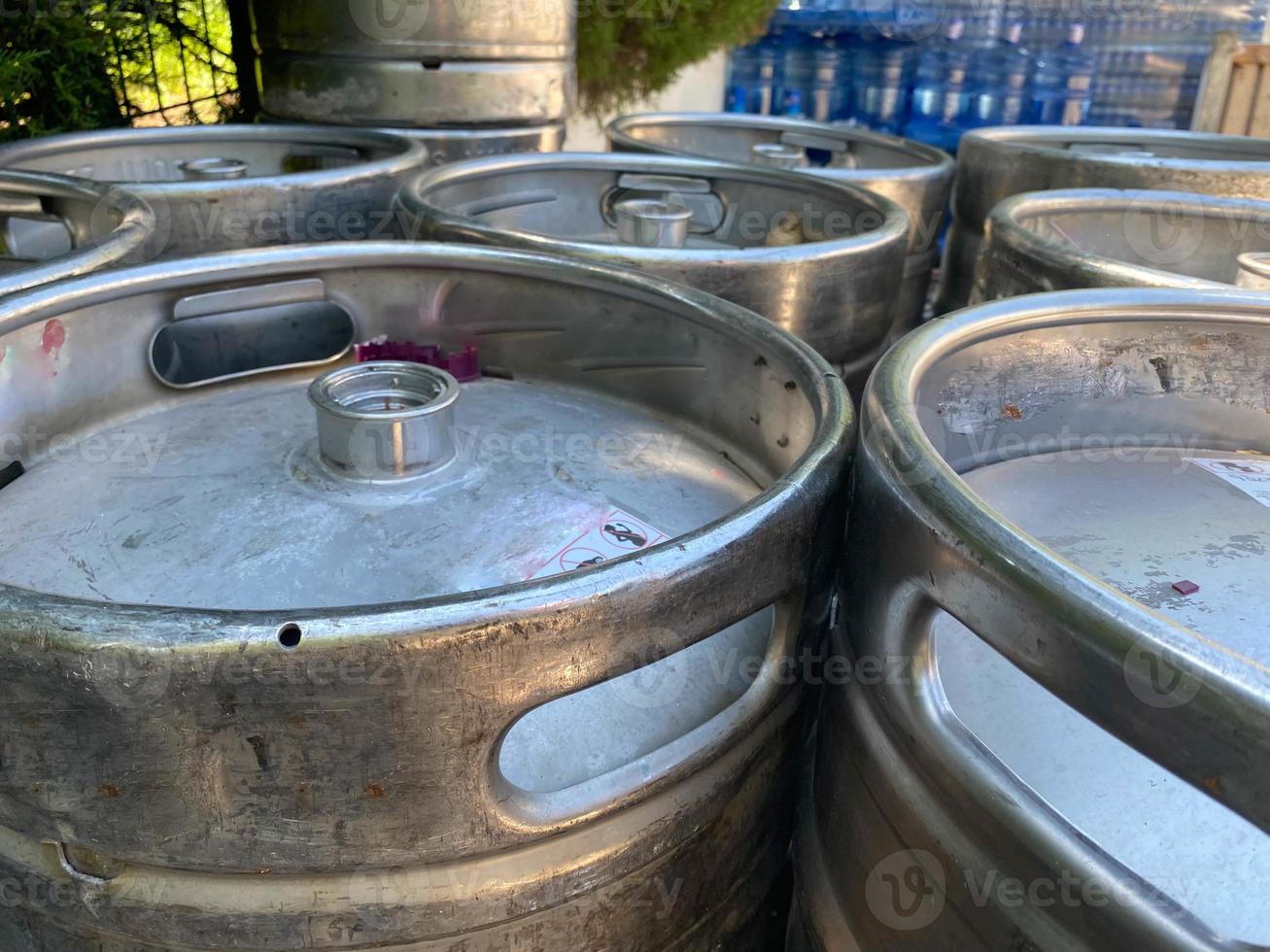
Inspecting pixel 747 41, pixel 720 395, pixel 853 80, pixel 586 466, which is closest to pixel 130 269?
pixel 586 466

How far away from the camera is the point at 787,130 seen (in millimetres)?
2703

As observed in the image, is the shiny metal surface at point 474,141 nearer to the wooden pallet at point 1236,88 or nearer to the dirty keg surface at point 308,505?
the dirty keg surface at point 308,505

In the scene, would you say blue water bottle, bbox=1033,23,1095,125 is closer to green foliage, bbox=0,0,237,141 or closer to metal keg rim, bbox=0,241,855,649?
green foliage, bbox=0,0,237,141

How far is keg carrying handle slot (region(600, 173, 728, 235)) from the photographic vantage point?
1.92 metres

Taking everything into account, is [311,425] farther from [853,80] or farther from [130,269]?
[853,80]

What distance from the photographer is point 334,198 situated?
1492 mm

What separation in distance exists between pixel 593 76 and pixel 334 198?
2.88 meters

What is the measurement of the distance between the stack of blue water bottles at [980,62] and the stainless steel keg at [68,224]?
4.80m

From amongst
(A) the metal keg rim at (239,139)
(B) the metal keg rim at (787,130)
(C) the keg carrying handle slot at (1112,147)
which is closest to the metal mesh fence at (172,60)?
(A) the metal keg rim at (239,139)

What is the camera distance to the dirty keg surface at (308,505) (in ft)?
2.71

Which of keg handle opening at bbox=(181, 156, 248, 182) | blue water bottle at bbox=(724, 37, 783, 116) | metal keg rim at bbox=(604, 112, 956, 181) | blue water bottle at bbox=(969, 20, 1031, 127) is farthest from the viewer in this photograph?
blue water bottle at bbox=(724, 37, 783, 116)

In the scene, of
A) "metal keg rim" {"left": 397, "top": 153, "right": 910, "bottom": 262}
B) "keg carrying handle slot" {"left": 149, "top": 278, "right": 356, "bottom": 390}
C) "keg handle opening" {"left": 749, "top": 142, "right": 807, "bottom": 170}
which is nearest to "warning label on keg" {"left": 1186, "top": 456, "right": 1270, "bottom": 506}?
"metal keg rim" {"left": 397, "top": 153, "right": 910, "bottom": 262}

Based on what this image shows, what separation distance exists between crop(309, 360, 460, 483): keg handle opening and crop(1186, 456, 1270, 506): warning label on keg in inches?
29.6

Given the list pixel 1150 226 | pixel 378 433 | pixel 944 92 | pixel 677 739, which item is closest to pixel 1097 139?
pixel 1150 226
